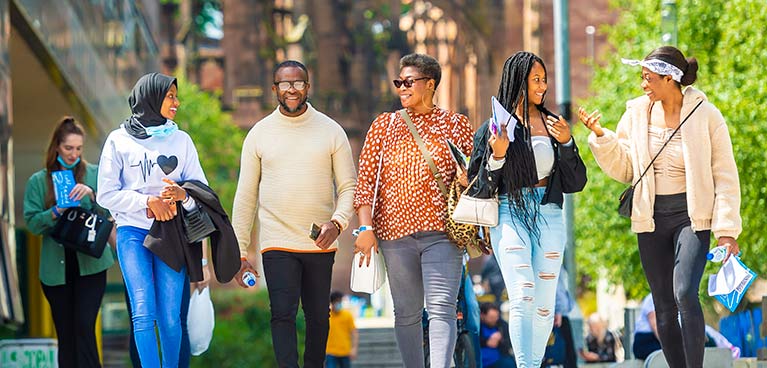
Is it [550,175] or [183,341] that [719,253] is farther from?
[183,341]

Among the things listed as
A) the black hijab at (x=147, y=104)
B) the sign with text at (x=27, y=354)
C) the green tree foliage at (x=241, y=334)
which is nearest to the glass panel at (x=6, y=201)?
the sign with text at (x=27, y=354)

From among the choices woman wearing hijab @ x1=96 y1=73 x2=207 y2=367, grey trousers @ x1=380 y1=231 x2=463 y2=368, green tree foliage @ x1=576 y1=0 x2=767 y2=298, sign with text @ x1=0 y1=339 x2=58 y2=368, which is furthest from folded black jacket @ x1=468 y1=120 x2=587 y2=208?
green tree foliage @ x1=576 y1=0 x2=767 y2=298

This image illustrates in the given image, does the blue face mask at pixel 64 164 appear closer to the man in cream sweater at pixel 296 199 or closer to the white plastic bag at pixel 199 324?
the white plastic bag at pixel 199 324

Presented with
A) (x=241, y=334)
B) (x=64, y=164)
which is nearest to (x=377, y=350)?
(x=241, y=334)

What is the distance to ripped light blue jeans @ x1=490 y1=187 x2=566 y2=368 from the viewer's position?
10523mm

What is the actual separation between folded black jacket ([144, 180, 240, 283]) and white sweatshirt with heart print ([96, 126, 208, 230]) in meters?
0.13

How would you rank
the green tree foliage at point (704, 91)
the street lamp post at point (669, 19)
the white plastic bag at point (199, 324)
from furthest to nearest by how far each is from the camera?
the green tree foliage at point (704, 91) < the street lamp post at point (669, 19) < the white plastic bag at point (199, 324)

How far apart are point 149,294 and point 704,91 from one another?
61.8ft

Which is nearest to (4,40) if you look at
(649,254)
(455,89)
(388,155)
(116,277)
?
(388,155)

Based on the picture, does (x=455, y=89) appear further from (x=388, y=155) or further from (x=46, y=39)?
(x=388, y=155)

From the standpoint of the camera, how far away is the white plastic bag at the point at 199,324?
11.6m

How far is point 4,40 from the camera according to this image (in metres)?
16.9

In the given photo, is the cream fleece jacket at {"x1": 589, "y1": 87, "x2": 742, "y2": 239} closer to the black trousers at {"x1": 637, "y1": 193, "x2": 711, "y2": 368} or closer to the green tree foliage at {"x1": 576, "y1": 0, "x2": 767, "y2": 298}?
the black trousers at {"x1": 637, "y1": 193, "x2": 711, "y2": 368}

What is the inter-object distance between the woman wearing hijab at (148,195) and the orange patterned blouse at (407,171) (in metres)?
1.08
